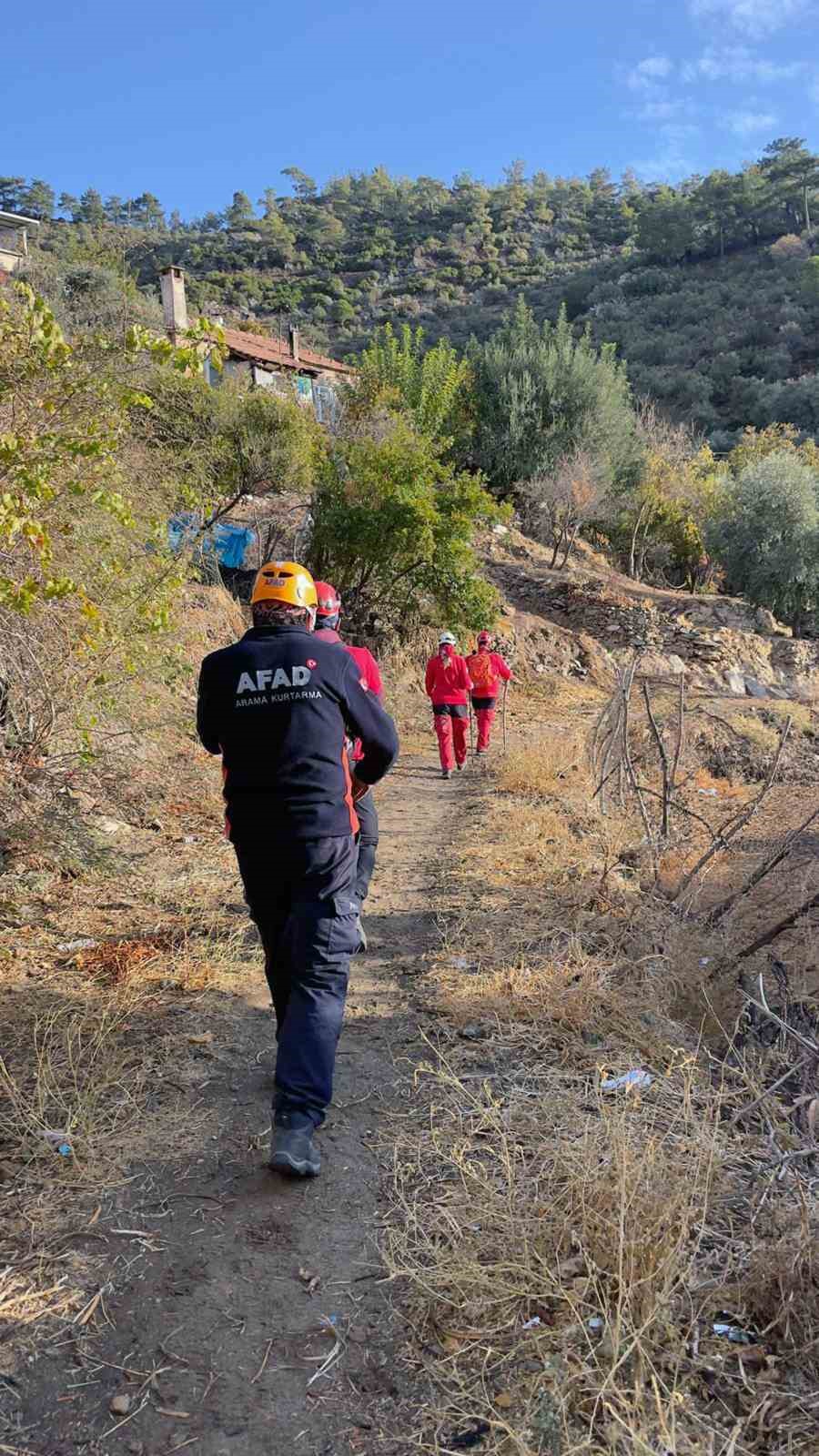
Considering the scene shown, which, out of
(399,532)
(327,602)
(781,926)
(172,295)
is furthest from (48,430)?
(172,295)

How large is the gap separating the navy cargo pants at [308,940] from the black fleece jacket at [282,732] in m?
0.07

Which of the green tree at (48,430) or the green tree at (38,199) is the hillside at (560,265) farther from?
the green tree at (48,430)

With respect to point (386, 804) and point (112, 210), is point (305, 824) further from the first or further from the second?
point (112, 210)

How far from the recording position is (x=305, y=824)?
3.11m

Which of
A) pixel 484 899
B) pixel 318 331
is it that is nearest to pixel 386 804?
pixel 484 899

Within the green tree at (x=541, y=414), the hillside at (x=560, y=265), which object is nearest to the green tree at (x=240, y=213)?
the hillside at (x=560, y=265)

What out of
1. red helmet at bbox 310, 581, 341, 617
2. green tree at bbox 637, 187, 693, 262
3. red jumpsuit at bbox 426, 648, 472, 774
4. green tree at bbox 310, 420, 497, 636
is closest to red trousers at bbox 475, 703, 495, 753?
red jumpsuit at bbox 426, 648, 472, 774

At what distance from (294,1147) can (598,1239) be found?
1.03 metres

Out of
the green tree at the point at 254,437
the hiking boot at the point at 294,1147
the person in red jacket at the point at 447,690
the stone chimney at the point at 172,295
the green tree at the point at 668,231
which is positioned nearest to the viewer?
the hiking boot at the point at 294,1147

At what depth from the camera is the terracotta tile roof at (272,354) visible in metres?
29.9

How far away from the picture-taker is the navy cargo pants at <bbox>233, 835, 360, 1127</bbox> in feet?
9.88

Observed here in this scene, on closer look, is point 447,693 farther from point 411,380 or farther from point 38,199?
point 38,199

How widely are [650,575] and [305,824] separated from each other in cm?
2423

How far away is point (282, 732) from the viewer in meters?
3.14
